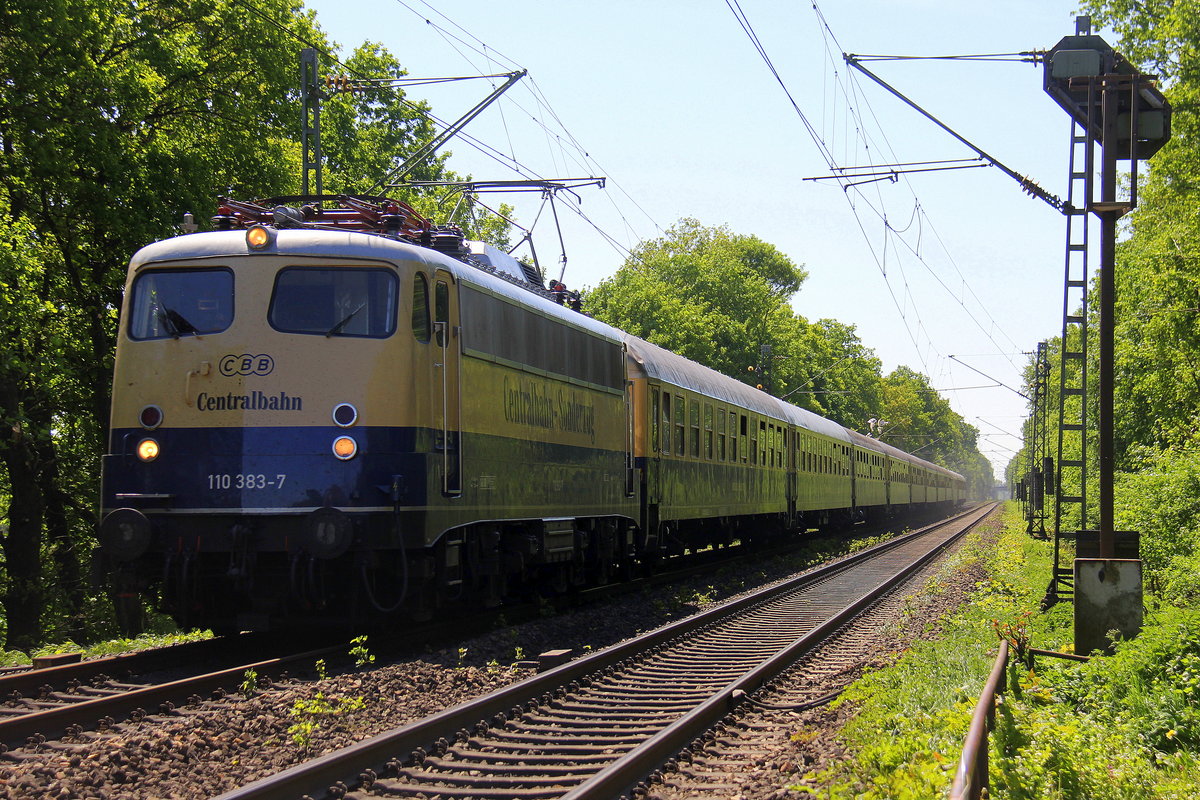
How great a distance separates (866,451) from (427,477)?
35277 mm

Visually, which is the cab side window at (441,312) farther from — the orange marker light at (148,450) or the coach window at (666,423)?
the coach window at (666,423)

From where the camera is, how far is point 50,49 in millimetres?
18719

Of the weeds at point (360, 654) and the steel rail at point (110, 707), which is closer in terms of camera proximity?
the steel rail at point (110, 707)

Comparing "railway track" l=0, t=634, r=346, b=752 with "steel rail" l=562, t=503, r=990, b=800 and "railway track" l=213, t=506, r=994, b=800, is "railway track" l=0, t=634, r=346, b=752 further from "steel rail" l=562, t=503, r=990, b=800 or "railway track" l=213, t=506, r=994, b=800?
"steel rail" l=562, t=503, r=990, b=800

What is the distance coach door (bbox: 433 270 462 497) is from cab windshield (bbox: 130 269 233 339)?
68.4 inches

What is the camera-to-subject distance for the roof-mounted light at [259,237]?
1031 centimetres

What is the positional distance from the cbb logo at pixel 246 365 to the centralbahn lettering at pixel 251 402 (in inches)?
6.8

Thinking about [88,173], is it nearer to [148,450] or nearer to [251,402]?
[148,450]

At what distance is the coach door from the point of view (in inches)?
414

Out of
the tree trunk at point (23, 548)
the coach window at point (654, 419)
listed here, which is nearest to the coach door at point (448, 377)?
the coach window at point (654, 419)

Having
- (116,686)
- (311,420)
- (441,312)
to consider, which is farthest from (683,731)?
(441,312)

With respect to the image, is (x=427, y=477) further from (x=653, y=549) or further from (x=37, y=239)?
(x=37, y=239)

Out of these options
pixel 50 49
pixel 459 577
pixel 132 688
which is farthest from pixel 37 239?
pixel 132 688

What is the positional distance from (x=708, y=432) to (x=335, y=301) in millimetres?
12241
